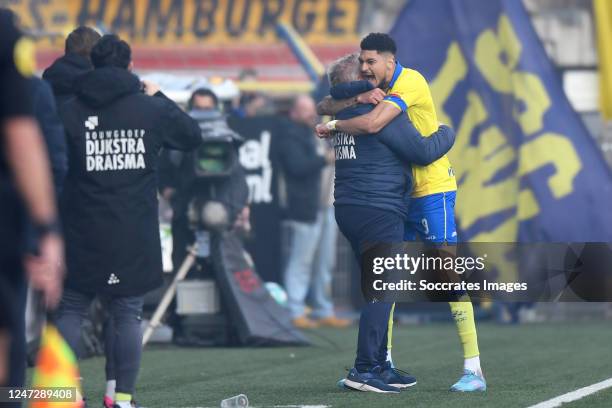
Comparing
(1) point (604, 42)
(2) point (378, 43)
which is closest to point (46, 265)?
(2) point (378, 43)

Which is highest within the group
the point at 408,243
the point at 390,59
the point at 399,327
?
the point at 390,59

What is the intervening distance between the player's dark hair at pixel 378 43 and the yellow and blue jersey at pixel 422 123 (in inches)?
5.4

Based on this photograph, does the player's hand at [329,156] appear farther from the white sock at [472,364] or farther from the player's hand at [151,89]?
the player's hand at [151,89]

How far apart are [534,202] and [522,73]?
108 cm

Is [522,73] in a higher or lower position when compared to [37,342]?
higher

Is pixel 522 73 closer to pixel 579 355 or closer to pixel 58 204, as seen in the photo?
pixel 579 355

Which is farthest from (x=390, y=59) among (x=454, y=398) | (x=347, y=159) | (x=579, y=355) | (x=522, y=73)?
(x=522, y=73)

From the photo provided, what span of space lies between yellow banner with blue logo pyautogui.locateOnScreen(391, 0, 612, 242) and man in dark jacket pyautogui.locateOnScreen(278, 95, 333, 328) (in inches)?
56.0

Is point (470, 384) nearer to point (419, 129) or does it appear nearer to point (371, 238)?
point (371, 238)

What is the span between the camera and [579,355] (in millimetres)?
11094

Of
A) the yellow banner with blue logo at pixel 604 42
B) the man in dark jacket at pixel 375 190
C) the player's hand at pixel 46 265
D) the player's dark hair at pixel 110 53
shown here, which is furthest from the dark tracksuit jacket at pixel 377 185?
the yellow banner with blue logo at pixel 604 42

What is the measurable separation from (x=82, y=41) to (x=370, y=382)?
233 cm

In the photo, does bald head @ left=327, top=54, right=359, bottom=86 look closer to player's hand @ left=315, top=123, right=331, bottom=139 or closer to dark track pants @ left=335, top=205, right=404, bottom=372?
player's hand @ left=315, top=123, right=331, bottom=139

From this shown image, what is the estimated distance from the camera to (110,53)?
7.90 m
